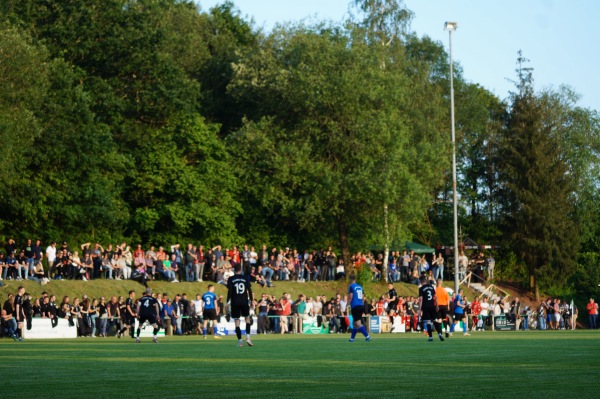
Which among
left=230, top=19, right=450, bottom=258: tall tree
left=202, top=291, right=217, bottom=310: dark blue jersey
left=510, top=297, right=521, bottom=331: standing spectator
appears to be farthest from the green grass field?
left=230, top=19, right=450, bottom=258: tall tree

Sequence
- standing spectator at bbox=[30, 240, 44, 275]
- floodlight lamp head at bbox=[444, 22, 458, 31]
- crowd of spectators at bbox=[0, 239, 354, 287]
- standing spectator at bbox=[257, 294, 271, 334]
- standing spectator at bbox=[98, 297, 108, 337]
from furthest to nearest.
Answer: floodlight lamp head at bbox=[444, 22, 458, 31] < standing spectator at bbox=[257, 294, 271, 334] < standing spectator at bbox=[30, 240, 44, 275] < crowd of spectators at bbox=[0, 239, 354, 287] < standing spectator at bbox=[98, 297, 108, 337]

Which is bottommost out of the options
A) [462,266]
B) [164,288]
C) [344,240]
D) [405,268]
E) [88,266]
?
[164,288]

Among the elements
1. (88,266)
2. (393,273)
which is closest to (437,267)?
(393,273)

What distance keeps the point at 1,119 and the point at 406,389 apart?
1550 inches

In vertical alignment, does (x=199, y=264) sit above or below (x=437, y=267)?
below

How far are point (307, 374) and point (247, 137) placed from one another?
50.3m

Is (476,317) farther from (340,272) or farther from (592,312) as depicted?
(340,272)

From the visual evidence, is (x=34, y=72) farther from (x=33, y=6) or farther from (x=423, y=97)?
(x=423, y=97)

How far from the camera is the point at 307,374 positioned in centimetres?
1605

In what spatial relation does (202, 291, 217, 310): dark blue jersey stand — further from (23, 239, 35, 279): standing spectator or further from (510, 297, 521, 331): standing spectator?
(510, 297, 521, 331): standing spectator

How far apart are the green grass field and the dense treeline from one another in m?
30.9

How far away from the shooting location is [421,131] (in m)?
73.0

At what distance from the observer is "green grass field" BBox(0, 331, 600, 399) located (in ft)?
42.3

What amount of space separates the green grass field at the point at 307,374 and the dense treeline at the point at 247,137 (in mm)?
30916
